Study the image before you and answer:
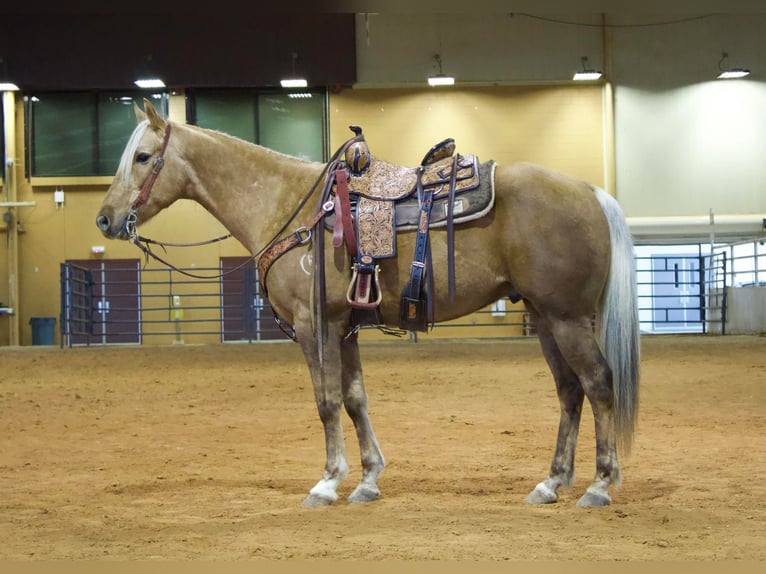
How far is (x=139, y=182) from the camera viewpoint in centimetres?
452

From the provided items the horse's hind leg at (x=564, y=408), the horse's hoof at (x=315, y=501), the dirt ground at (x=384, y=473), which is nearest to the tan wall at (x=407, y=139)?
the dirt ground at (x=384, y=473)

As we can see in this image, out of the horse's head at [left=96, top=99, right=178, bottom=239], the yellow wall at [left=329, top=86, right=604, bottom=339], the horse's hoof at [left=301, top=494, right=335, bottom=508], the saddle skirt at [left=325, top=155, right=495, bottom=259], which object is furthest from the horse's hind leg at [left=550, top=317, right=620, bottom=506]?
the yellow wall at [left=329, top=86, right=604, bottom=339]

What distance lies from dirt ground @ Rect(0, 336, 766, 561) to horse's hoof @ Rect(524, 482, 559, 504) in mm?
98

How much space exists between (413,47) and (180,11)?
70.7ft

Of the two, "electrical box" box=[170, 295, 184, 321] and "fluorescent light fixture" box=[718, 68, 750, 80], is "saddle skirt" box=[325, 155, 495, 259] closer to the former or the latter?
"electrical box" box=[170, 295, 184, 321]

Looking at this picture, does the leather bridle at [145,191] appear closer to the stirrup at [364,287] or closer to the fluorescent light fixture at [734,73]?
the stirrup at [364,287]

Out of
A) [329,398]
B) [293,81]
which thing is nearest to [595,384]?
[329,398]

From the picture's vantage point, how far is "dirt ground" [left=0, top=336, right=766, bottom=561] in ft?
10.7

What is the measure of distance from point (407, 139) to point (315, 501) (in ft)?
60.0

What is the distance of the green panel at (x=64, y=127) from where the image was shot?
21.9m

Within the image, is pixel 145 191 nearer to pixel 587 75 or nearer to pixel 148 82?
pixel 148 82

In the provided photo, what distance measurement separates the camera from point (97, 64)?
62.7 feet

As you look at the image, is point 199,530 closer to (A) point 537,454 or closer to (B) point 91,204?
(A) point 537,454

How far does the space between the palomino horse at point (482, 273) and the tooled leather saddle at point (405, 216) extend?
0.17ft
